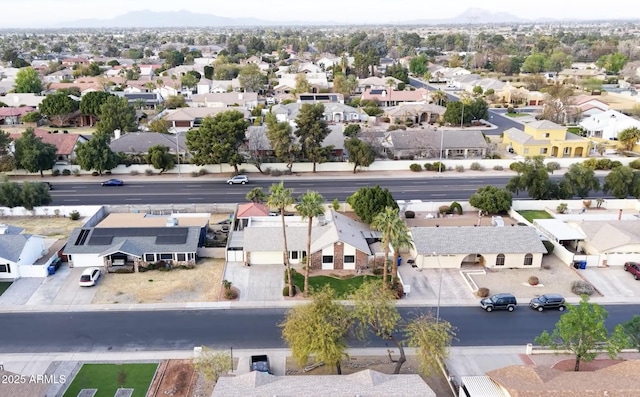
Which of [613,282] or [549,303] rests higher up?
[549,303]

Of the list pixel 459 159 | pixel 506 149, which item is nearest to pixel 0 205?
pixel 459 159

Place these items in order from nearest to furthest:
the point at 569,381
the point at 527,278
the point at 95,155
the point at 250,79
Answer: the point at 569,381 → the point at 527,278 → the point at 95,155 → the point at 250,79

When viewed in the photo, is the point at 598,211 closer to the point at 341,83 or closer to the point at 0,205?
the point at 0,205

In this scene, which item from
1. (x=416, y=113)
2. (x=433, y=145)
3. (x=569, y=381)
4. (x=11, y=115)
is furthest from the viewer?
Result: (x=416, y=113)

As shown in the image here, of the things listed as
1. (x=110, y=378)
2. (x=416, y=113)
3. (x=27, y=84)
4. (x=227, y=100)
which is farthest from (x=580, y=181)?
(x=27, y=84)

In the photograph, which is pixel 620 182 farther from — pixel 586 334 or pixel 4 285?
pixel 4 285

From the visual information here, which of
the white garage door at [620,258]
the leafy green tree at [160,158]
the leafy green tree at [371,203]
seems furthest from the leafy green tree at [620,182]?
the leafy green tree at [160,158]

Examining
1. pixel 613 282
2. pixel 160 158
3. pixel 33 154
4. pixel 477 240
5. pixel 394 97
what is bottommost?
pixel 613 282
